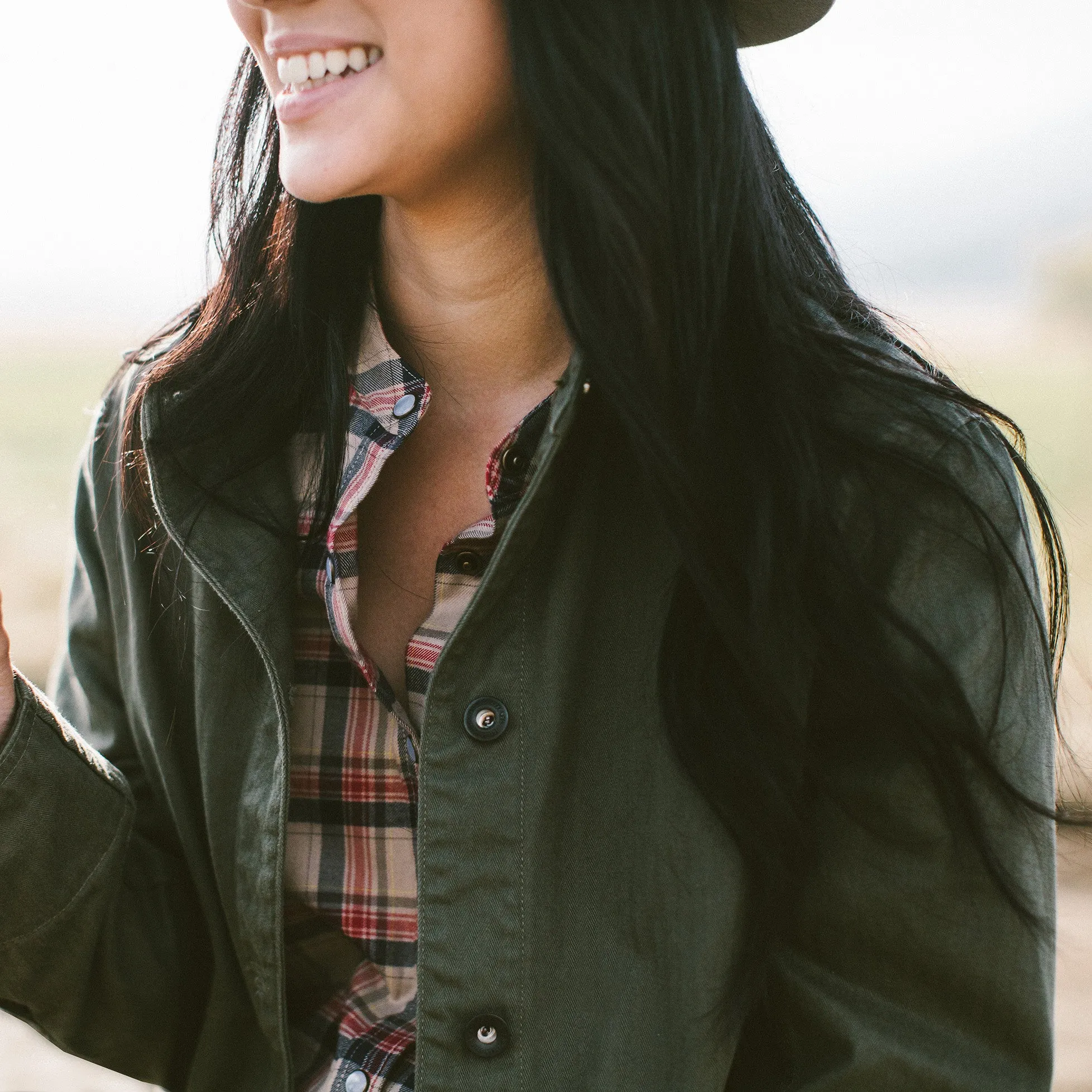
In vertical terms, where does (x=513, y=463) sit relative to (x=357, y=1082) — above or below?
above

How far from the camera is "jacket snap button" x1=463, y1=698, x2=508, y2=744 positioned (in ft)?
4.30

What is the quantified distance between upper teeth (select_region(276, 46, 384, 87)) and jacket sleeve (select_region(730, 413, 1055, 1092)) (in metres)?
0.75

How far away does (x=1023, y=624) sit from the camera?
1.29 m

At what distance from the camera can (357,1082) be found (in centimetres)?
140

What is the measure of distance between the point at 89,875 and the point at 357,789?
0.32 meters

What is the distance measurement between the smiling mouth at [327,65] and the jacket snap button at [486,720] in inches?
27.4

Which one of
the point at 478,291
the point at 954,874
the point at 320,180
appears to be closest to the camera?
the point at 954,874

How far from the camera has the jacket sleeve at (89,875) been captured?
4.60 feet

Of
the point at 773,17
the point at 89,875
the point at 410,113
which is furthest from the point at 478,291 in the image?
the point at 89,875

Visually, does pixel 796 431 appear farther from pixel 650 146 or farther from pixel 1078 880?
pixel 1078 880

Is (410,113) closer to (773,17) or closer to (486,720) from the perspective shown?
(773,17)

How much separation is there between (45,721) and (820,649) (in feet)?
2.81

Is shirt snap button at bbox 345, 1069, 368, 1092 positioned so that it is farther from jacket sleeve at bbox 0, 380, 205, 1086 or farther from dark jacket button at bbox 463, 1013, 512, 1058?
jacket sleeve at bbox 0, 380, 205, 1086

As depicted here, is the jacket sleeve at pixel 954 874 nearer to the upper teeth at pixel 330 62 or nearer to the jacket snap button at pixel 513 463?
the jacket snap button at pixel 513 463
